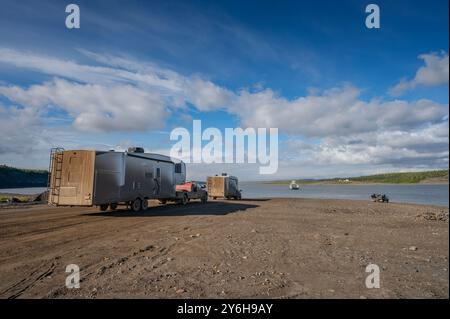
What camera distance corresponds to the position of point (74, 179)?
1797cm

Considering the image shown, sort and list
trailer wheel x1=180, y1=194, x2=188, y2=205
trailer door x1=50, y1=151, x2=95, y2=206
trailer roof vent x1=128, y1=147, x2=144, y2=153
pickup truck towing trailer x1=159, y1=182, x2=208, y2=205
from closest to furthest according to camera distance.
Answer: trailer door x1=50, y1=151, x2=95, y2=206
trailer roof vent x1=128, y1=147, x2=144, y2=153
pickup truck towing trailer x1=159, y1=182, x2=208, y2=205
trailer wheel x1=180, y1=194, x2=188, y2=205

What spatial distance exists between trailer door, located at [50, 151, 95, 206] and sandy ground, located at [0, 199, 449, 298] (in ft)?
11.7

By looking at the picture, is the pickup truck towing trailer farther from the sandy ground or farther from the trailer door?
the sandy ground

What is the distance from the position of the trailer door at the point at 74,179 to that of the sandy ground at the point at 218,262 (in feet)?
11.7

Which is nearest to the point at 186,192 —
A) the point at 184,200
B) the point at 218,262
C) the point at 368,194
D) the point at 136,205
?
the point at 184,200

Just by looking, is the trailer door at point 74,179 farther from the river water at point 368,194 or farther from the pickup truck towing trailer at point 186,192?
the river water at point 368,194

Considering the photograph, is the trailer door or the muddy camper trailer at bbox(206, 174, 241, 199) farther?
the muddy camper trailer at bbox(206, 174, 241, 199)

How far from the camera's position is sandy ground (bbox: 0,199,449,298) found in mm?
6336

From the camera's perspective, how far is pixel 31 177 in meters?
126

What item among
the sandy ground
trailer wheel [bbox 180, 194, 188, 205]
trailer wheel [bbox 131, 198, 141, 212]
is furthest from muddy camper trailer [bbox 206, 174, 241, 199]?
the sandy ground

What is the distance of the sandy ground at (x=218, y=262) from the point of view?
6.34 meters

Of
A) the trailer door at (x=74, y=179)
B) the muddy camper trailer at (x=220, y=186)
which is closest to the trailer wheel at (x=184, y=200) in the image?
the muddy camper trailer at (x=220, y=186)
